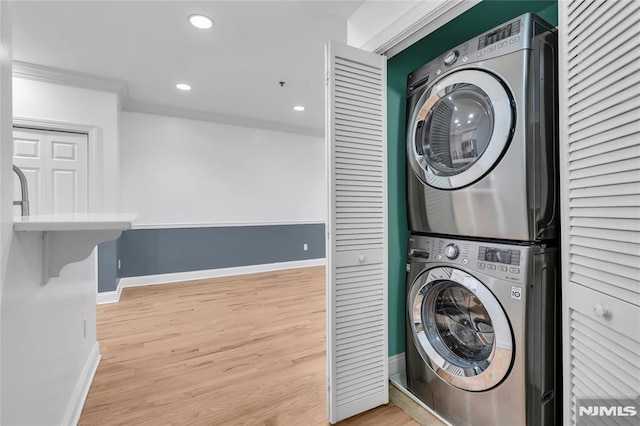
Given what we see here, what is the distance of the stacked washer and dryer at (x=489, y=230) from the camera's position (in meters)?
1.15

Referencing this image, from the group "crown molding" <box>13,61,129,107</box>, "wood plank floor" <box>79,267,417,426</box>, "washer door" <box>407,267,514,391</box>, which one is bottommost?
"wood plank floor" <box>79,267,417,426</box>

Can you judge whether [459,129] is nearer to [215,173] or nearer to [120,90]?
[120,90]

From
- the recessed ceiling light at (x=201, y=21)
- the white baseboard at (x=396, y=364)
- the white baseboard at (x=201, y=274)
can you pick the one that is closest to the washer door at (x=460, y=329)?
the white baseboard at (x=396, y=364)

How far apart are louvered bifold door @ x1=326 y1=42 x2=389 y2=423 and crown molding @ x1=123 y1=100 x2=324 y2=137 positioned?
3.24m

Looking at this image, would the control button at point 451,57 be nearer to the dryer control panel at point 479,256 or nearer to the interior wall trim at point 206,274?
the dryer control panel at point 479,256

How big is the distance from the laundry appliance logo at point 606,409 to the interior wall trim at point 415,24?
1.45 meters

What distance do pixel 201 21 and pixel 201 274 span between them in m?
3.30

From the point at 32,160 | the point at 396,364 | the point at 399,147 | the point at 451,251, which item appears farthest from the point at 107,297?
the point at 451,251

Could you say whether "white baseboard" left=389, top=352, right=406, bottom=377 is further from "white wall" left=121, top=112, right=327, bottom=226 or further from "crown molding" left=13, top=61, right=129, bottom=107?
"crown molding" left=13, top=61, right=129, bottom=107

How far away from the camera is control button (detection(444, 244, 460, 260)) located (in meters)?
1.38

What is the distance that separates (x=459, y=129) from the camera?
1.39 meters

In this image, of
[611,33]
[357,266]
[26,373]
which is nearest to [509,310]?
[357,266]

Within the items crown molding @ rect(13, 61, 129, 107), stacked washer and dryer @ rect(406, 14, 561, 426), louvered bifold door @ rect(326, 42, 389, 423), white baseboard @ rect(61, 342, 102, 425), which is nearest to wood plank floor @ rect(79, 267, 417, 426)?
white baseboard @ rect(61, 342, 102, 425)

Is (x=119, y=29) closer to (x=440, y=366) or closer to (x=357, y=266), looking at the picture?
(x=357, y=266)
